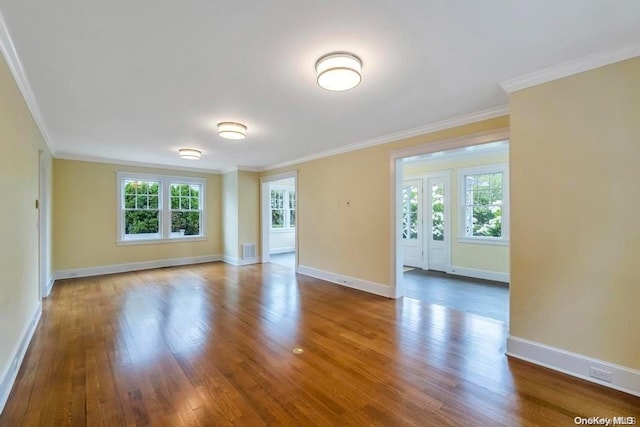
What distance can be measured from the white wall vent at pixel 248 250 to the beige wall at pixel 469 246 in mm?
4657

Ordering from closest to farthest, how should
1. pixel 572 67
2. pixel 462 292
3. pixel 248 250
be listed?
pixel 572 67
pixel 462 292
pixel 248 250

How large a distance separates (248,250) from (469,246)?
5160 mm

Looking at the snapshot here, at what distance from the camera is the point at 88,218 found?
238 inches

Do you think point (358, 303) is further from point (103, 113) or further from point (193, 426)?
point (103, 113)

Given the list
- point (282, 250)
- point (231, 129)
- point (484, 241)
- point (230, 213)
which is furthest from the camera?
point (282, 250)

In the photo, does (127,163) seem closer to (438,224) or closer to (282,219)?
(282,219)

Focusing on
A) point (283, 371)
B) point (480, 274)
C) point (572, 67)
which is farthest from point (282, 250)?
point (572, 67)

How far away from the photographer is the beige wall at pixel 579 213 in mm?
2139

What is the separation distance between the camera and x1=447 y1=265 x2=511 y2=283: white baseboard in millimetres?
5467

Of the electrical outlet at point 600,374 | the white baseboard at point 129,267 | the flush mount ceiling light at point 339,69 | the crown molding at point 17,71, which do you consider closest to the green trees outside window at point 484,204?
the electrical outlet at point 600,374

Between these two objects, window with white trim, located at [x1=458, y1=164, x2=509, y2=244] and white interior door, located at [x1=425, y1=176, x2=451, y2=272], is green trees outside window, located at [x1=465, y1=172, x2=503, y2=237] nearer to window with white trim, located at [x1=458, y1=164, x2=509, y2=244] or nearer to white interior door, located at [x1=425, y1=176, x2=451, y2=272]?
window with white trim, located at [x1=458, y1=164, x2=509, y2=244]

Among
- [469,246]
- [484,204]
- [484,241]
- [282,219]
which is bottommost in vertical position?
[469,246]

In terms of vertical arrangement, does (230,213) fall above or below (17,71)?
below

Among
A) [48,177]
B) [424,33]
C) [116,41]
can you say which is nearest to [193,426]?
[116,41]
